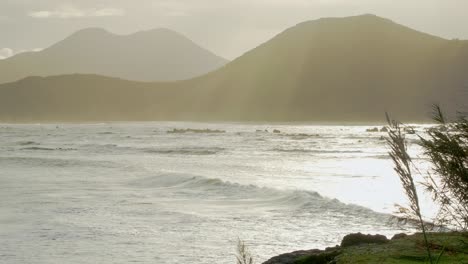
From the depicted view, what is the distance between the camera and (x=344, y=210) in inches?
682

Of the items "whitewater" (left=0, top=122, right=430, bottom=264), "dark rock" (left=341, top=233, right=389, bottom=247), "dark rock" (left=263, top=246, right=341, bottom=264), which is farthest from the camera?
"whitewater" (left=0, top=122, right=430, bottom=264)

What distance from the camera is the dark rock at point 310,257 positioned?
29.3ft

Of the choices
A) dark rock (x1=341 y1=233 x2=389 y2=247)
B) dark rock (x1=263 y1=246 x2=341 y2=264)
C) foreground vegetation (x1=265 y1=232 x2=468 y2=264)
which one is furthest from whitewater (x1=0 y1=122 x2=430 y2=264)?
foreground vegetation (x1=265 y1=232 x2=468 y2=264)

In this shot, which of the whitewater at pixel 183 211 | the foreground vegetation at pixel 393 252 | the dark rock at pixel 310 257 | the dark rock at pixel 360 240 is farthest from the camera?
the whitewater at pixel 183 211

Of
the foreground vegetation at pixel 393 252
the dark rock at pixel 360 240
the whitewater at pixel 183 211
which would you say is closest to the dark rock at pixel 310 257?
the foreground vegetation at pixel 393 252

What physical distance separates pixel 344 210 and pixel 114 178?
12900mm

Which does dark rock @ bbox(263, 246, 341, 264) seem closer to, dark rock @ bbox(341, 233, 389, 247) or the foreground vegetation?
the foreground vegetation

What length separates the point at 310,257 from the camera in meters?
9.09

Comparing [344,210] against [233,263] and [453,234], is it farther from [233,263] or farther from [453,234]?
[453,234]

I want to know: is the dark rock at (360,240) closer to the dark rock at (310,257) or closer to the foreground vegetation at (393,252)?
the foreground vegetation at (393,252)

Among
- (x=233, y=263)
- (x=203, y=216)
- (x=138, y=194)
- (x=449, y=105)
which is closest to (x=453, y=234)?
(x=233, y=263)

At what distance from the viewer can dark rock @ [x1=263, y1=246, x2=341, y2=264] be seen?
892 cm

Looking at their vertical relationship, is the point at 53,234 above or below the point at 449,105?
below

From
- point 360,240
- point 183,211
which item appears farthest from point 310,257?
point 183,211
